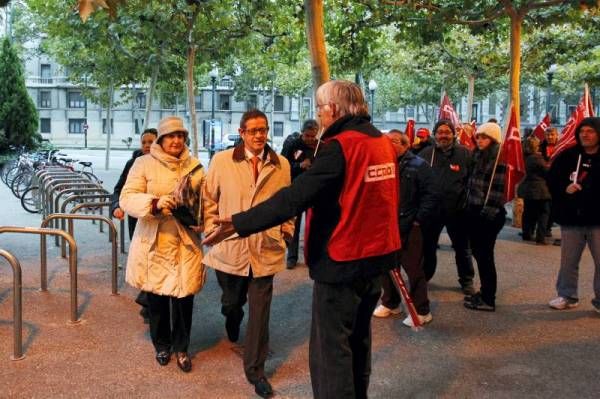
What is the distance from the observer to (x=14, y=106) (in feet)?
76.5

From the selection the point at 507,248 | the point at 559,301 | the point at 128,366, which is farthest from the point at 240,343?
the point at 507,248

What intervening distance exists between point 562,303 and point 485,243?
3.68 feet

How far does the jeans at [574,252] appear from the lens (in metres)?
6.51

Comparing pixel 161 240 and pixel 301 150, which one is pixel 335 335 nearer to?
pixel 161 240

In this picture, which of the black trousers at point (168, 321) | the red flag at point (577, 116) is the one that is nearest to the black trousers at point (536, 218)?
the red flag at point (577, 116)

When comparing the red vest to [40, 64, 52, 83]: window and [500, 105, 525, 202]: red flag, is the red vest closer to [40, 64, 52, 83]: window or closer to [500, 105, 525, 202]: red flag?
[500, 105, 525, 202]: red flag

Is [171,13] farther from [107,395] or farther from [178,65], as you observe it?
[107,395]

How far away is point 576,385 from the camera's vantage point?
15.4 ft

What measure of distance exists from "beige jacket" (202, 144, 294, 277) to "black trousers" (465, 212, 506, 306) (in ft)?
8.49

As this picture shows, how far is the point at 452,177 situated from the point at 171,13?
443 inches

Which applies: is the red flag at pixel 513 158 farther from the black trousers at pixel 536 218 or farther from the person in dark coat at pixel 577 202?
the black trousers at pixel 536 218

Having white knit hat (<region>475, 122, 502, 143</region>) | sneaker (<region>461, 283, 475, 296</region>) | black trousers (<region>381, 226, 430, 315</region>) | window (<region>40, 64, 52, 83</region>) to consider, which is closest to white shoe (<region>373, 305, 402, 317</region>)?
black trousers (<region>381, 226, 430, 315</region>)

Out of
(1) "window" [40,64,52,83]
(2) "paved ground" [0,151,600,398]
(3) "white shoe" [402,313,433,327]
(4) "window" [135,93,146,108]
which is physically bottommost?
(2) "paved ground" [0,151,600,398]

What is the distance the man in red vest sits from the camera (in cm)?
328
